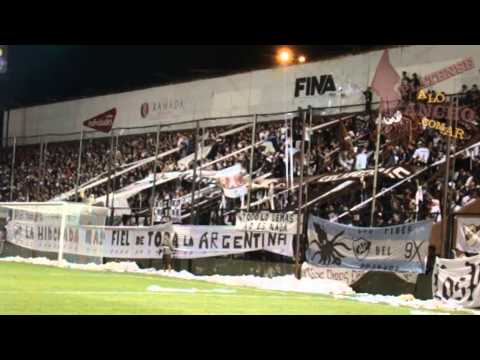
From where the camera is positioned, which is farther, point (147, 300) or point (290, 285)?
point (290, 285)

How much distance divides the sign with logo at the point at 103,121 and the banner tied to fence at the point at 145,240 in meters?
12.2

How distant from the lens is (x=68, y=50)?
44562mm

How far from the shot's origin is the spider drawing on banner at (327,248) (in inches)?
828

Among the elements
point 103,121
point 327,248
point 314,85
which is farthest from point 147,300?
point 103,121

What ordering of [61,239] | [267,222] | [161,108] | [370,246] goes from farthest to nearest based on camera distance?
1. [161,108]
2. [61,239]
3. [267,222]
4. [370,246]

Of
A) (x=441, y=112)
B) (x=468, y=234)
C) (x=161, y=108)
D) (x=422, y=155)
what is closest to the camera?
(x=468, y=234)

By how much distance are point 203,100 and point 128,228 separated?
11.5 meters

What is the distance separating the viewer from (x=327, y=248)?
2144 cm

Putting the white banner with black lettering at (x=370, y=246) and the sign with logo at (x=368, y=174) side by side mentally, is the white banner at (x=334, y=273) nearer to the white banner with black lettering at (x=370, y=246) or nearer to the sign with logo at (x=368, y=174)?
the white banner with black lettering at (x=370, y=246)

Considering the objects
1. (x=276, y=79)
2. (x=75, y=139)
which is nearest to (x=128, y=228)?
(x=276, y=79)

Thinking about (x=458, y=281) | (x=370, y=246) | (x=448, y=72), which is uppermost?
(x=448, y=72)

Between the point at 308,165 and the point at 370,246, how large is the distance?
687 centimetres

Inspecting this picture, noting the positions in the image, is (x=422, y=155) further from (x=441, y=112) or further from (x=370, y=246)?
(x=370, y=246)

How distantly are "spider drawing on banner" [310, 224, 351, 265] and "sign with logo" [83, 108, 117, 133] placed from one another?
74.5 ft
